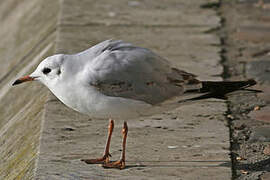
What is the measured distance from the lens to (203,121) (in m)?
4.77

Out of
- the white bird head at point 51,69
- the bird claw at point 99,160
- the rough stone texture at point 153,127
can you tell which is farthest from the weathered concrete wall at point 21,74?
the white bird head at point 51,69

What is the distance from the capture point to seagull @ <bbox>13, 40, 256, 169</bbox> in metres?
3.76

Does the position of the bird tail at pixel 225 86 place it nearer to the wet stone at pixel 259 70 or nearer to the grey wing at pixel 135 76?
the grey wing at pixel 135 76

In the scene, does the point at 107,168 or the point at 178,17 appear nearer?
the point at 107,168

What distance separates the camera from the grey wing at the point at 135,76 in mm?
3770

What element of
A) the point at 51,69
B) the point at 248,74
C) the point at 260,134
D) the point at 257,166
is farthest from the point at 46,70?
the point at 248,74

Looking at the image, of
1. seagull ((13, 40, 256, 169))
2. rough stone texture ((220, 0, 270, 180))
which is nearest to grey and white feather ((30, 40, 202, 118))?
seagull ((13, 40, 256, 169))

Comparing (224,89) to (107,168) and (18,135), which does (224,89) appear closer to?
(107,168)

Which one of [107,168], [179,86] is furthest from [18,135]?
[179,86]

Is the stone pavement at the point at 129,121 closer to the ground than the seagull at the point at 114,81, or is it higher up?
closer to the ground

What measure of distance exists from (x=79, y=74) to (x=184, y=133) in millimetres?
1125

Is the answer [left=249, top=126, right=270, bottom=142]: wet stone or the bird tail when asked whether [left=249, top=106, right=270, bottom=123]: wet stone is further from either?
the bird tail

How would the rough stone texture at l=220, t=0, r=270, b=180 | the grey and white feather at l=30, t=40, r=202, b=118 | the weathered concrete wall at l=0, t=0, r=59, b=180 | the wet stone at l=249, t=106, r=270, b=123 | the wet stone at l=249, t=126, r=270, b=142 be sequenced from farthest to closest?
1. the wet stone at l=249, t=106, r=270, b=123
2. the weathered concrete wall at l=0, t=0, r=59, b=180
3. the wet stone at l=249, t=126, r=270, b=142
4. the rough stone texture at l=220, t=0, r=270, b=180
5. the grey and white feather at l=30, t=40, r=202, b=118

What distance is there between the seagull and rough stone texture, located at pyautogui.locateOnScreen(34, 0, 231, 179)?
0.22 m
